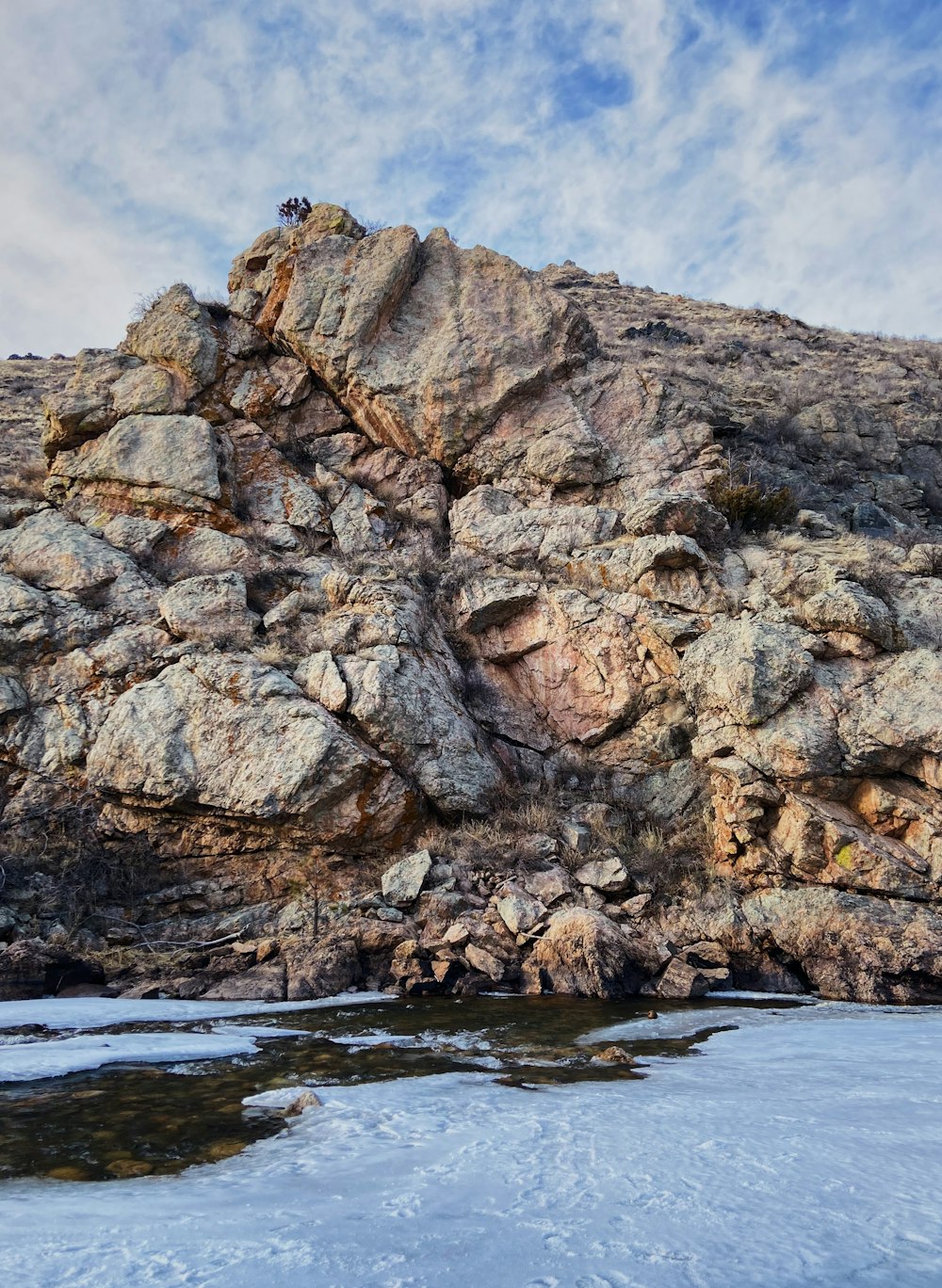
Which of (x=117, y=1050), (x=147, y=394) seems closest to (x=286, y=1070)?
(x=117, y=1050)

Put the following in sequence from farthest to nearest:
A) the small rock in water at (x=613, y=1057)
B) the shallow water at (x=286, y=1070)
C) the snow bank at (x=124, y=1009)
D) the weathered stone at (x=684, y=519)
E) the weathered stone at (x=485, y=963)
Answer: the weathered stone at (x=684, y=519) → the weathered stone at (x=485, y=963) → the snow bank at (x=124, y=1009) → the small rock in water at (x=613, y=1057) → the shallow water at (x=286, y=1070)

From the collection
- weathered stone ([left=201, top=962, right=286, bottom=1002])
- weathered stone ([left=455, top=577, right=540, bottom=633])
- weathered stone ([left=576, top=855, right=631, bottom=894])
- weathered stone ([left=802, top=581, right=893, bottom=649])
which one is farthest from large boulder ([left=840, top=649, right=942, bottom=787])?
weathered stone ([left=201, top=962, right=286, bottom=1002])

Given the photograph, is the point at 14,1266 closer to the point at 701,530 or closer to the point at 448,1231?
the point at 448,1231

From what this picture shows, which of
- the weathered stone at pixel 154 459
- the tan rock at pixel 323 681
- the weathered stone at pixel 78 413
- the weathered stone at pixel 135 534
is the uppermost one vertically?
the weathered stone at pixel 78 413

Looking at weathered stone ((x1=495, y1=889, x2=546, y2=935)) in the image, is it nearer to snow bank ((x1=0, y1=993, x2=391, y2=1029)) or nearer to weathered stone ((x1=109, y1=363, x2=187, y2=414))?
snow bank ((x1=0, y1=993, x2=391, y2=1029))

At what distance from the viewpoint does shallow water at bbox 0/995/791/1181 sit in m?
4.32

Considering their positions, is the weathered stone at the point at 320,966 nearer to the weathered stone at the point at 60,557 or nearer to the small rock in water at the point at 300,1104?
the small rock in water at the point at 300,1104

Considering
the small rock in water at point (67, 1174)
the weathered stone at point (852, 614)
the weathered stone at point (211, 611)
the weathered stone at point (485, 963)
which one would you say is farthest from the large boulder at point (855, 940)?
the weathered stone at point (211, 611)

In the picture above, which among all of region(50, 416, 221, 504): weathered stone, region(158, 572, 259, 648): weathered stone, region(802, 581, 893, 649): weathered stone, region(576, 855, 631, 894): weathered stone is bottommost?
region(576, 855, 631, 894): weathered stone

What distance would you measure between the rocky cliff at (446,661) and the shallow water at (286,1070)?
1.21m

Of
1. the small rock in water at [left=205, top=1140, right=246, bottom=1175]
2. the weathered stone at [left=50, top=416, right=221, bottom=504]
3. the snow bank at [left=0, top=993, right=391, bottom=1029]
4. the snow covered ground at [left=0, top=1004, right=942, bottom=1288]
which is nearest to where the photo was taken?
the snow covered ground at [left=0, top=1004, right=942, bottom=1288]

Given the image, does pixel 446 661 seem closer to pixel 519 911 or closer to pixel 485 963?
pixel 519 911

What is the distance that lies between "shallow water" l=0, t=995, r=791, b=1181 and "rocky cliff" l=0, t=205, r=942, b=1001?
47.8 inches

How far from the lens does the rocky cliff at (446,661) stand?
10.3 metres
